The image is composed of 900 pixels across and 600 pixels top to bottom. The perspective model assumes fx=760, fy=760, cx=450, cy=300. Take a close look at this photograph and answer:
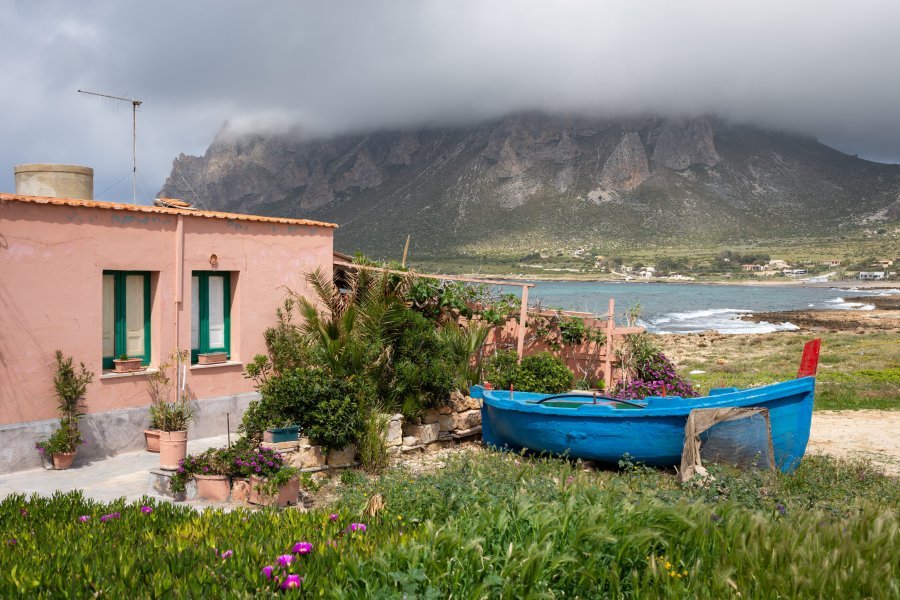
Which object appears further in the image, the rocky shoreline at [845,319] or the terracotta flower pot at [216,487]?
the rocky shoreline at [845,319]

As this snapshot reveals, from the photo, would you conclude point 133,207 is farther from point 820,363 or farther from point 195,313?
point 820,363

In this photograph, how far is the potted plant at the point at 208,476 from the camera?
798cm

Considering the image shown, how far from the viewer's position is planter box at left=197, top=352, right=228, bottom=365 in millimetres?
11172

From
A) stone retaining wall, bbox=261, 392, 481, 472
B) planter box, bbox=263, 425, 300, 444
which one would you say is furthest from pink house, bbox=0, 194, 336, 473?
stone retaining wall, bbox=261, 392, 481, 472

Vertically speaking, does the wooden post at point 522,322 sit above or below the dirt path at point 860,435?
above

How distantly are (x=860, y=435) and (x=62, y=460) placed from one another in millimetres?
12515

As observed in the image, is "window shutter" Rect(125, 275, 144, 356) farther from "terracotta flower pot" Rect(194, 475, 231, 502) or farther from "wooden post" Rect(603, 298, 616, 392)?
"wooden post" Rect(603, 298, 616, 392)

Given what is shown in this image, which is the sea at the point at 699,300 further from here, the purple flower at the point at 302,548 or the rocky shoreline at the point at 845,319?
the purple flower at the point at 302,548

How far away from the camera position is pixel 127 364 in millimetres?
10297

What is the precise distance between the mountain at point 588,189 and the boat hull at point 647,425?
68.9 meters

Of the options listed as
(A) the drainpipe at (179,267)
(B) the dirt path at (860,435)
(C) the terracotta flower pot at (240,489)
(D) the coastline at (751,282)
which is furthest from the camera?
(D) the coastline at (751,282)

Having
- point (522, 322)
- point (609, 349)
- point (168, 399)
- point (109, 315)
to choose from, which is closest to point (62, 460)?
point (168, 399)

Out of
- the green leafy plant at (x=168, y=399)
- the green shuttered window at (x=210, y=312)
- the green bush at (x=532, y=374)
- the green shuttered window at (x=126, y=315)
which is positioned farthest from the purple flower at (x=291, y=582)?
the green bush at (x=532, y=374)

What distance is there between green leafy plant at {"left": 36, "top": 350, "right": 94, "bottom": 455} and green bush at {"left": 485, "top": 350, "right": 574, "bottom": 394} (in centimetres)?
619
